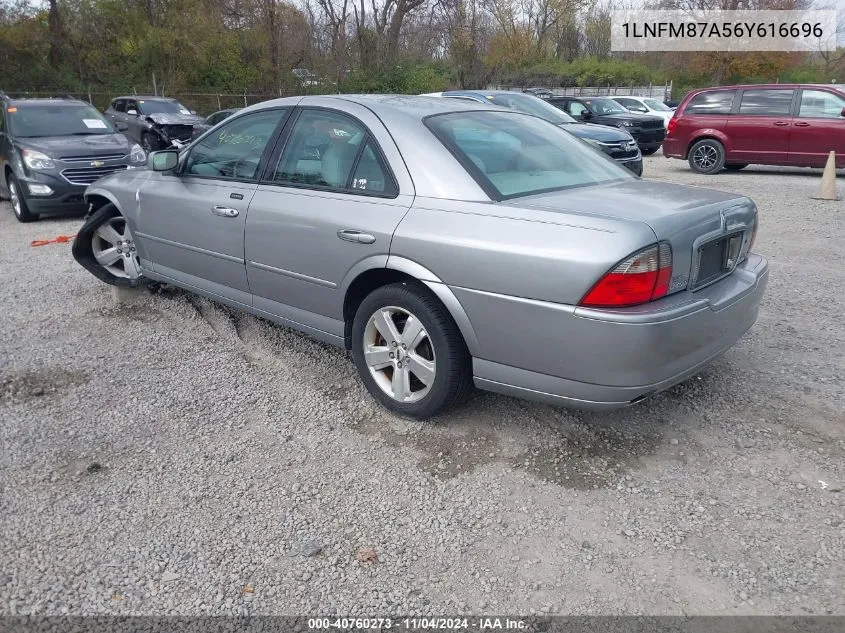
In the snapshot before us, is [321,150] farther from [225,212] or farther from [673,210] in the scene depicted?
[673,210]

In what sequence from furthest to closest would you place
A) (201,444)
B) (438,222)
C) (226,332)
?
(226,332)
(201,444)
(438,222)

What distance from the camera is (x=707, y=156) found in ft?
44.5

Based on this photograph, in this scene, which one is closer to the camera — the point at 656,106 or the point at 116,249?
the point at 116,249

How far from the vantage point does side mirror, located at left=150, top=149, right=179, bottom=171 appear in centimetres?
470

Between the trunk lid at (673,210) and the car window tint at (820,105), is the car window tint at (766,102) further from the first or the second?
the trunk lid at (673,210)

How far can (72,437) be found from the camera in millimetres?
3514

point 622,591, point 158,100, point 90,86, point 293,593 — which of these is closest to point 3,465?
point 293,593

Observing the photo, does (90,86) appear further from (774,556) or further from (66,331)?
(774,556)

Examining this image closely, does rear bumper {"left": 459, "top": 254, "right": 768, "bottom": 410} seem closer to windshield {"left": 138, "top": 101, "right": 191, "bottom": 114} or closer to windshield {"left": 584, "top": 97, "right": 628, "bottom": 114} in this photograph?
windshield {"left": 584, "top": 97, "right": 628, "bottom": 114}

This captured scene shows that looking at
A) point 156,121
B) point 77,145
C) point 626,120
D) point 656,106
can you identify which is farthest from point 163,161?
point 656,106

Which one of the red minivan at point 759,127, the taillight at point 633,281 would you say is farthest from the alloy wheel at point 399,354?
the red minivan at point 759,127

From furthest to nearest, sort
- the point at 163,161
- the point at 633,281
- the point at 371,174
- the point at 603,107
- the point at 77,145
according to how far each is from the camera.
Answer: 1. the point at 603,107
2. the point at 77,145
3. the point at 163,161
4. the point at 371,174
5. the point at 633,281

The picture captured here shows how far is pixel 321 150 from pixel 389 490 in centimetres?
197

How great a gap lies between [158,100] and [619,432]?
17813 mm
